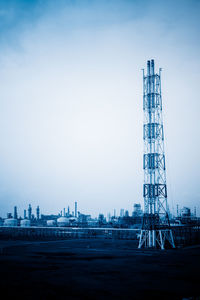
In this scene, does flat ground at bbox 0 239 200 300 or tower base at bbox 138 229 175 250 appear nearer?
flat ground at bbox 0 239 200 300

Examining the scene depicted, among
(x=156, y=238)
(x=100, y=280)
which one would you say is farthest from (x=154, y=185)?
(x=100, y=280)

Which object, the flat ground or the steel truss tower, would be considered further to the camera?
the steel truss tower

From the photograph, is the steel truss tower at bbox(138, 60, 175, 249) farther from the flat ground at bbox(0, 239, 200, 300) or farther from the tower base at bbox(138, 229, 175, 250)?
the flat ground at bbox(0, 239, 200, 300)

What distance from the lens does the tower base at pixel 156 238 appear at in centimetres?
3953

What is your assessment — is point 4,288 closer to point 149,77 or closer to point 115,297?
point 115,297

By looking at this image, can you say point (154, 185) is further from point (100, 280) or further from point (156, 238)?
point (100, 280)

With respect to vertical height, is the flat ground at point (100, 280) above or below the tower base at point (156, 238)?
above

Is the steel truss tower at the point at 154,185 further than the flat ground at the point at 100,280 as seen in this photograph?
Yes

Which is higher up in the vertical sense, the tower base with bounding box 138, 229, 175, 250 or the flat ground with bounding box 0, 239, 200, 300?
the flat ground with bounding box 0, 239, 200, 300

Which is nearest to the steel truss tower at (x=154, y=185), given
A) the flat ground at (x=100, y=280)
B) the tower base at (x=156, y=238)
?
the tower base at (x=156, y=238)

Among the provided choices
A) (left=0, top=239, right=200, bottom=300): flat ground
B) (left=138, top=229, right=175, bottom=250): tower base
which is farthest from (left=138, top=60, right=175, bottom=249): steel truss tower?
(left=0, top=239, right=200, bottom=300): flat ground

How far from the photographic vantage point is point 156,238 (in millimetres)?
40438

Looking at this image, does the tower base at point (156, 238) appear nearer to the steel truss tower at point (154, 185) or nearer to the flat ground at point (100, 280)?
the steel truss tower at point (154, 185)

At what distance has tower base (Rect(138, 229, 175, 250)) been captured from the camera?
3953cm
